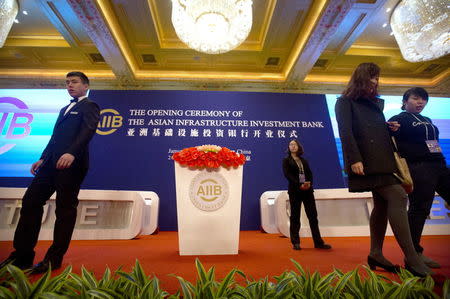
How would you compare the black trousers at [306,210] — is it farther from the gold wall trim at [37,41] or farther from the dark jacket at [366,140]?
the gold wall trim at [37,41]

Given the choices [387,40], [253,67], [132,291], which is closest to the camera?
[132,291]

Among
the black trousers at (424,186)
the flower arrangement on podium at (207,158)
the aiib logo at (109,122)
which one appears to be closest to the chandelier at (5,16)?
the aiib logo at (109,122)

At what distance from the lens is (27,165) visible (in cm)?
432

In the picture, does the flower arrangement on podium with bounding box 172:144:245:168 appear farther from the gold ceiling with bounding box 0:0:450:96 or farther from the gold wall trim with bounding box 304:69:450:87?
the gold wall trim with bounding box 304:69:450:87

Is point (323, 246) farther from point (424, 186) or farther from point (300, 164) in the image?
point (424, 186)

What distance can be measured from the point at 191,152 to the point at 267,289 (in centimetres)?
132

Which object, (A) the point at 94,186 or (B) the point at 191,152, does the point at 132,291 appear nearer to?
(B) the point at 191,152

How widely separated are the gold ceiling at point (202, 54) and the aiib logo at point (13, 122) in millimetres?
910

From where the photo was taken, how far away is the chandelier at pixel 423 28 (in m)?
3.34

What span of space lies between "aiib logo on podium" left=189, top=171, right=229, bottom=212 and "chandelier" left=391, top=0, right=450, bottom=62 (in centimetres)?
393

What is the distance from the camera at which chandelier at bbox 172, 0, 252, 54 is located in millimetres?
3129

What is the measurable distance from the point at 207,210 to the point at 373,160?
1286mm

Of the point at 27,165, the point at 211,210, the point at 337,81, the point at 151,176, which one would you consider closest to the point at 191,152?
the point at 211,210

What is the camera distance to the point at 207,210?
2.00 metres
